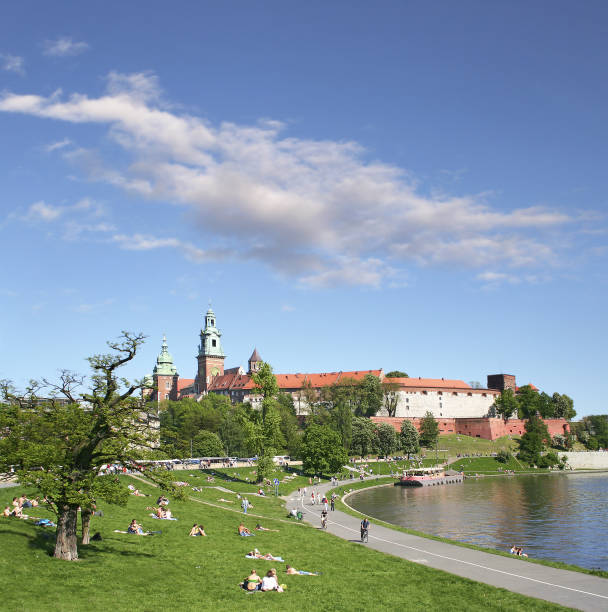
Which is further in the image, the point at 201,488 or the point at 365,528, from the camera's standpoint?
the point at 201,488

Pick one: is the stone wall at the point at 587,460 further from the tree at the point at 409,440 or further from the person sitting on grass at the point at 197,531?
the person sitting on grass at the point at 197,531

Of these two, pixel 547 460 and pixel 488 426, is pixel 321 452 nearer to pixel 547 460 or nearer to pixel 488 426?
pixel 547 460

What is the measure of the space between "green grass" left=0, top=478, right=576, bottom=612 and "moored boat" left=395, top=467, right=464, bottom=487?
2563 inches

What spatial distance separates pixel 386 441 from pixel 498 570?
332 feet

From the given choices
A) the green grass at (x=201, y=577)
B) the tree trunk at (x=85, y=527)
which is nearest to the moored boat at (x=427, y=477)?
the green grass at (x=201, y=577)

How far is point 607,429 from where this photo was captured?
570 feet

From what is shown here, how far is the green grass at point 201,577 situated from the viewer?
72.5ft

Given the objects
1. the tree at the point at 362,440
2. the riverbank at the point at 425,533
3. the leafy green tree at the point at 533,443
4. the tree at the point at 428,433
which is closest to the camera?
the riverbank at the point at 425,533

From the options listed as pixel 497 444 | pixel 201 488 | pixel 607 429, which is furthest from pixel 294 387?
pixel 201 488

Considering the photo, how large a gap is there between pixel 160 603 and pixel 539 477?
363 ft

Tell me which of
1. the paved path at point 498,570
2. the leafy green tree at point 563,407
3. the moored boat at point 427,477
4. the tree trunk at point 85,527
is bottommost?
the moored boat at point 427,477

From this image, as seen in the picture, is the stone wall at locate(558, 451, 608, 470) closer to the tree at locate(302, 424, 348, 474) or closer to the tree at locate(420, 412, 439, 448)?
the tree at locate(420, 412, 439, 448)

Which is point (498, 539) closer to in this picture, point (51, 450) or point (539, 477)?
point (51, 450)

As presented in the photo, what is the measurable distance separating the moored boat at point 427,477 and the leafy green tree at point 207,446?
29.5 meters
